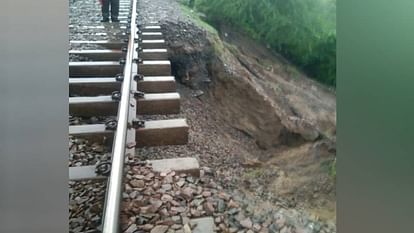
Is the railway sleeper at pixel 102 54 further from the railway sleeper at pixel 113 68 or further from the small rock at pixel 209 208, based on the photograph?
the small rock at pixel 209 208

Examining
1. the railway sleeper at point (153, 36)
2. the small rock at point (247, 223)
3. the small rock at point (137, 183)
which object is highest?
the railway sleeper at point (153, 36)

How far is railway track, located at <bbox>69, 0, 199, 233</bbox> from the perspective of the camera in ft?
3.24

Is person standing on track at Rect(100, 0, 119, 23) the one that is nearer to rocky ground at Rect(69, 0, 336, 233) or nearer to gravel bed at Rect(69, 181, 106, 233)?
rocky ground at Rect(69, 0, 336, 233)

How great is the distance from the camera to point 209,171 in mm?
1026

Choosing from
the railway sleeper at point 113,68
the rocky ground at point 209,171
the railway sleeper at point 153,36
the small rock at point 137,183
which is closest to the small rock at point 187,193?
the rocky ground at point 209,171

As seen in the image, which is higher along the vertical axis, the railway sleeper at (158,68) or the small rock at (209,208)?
the railway sleeper at (158,68)

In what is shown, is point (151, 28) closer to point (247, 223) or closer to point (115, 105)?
point (115, 105)

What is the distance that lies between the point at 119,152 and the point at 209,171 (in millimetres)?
249

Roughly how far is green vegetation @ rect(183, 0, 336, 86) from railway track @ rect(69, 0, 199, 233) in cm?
19

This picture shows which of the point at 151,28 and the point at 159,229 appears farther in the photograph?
the point at 151,28

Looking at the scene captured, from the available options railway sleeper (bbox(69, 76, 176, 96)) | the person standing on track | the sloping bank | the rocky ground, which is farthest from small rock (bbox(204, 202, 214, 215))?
the person standing on track

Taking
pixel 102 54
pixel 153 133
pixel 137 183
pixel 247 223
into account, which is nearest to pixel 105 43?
pixel 102 54

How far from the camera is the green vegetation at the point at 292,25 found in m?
1.05

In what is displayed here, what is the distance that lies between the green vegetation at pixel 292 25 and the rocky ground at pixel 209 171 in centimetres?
6
